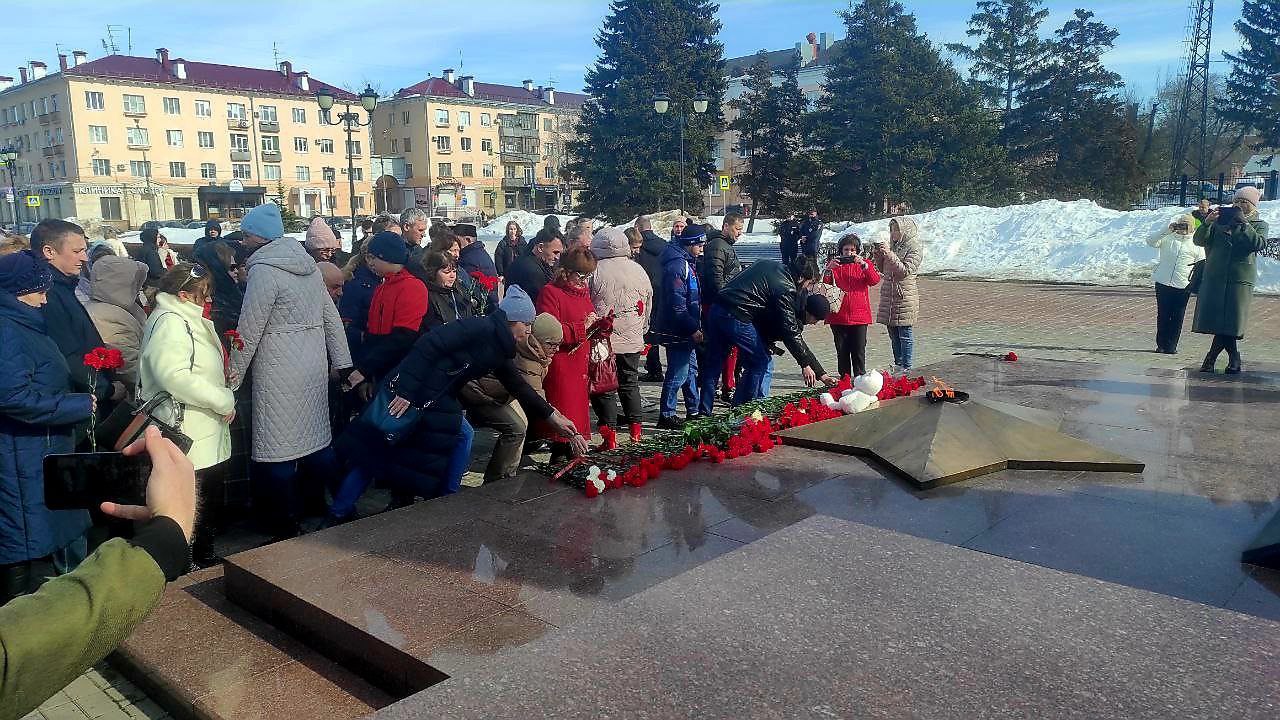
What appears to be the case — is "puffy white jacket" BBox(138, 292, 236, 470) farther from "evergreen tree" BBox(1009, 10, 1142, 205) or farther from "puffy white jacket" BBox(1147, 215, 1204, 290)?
"evergreen tree" BBox(1009, 10, 1142, 205)

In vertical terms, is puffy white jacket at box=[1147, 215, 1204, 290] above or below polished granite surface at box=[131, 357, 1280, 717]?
above

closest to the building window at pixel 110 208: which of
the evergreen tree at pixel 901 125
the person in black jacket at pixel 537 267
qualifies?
the evergreen tree at pixel 901 125

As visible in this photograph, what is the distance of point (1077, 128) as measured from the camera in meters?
36.2

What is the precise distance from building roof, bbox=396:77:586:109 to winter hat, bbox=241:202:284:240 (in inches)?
2735

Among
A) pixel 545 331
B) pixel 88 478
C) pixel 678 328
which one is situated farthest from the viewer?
pixel 678 328

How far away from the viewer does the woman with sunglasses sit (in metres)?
4.22

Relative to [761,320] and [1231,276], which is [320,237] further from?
[1231,276]

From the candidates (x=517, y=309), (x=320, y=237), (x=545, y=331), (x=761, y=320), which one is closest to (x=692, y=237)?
(x=761, y=320)

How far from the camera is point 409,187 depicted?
75.9 metres

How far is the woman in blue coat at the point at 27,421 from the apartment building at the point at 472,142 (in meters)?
69.0

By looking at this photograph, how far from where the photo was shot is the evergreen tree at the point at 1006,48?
3769 centimetres

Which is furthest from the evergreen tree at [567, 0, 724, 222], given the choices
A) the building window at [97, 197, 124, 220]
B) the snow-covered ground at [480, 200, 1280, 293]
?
the building window at [97, 197, 124, 220]

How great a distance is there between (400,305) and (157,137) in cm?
6739

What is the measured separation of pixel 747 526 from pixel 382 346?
94.3 inches
